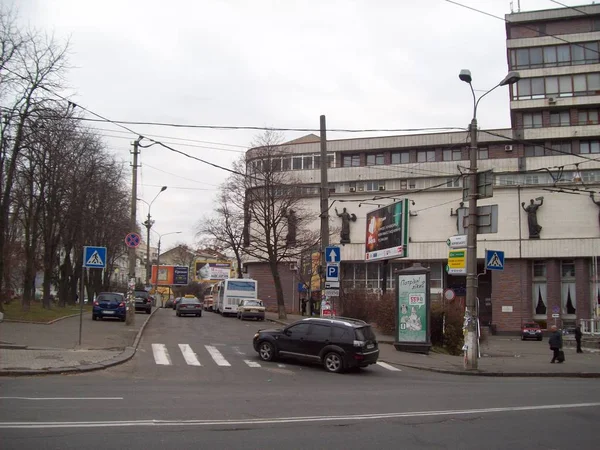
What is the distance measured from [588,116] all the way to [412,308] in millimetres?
41997

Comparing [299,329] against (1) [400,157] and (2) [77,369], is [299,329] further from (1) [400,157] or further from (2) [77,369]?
(1) [400,157]

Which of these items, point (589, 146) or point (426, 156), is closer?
point (589, 146)

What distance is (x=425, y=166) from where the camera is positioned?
57.7 metres

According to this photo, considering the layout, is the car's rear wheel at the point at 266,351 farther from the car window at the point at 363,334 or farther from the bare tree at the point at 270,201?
the bare tree at the point at 270,201

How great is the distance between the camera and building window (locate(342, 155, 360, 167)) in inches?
2419

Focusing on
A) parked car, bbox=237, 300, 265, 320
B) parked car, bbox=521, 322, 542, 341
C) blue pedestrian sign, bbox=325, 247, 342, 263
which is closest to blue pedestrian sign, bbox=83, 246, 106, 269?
blue pedestrian sign, bbox=325, 247, 342, 263

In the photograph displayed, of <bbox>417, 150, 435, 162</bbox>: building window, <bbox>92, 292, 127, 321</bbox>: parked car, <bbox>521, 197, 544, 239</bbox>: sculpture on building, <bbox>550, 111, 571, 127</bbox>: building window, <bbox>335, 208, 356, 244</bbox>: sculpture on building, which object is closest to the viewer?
<bbox>92, 292, 127, 321</bbox>: parked car

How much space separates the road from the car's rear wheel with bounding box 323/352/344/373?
49 cm

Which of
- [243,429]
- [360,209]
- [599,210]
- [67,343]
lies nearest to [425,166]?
[360,209]

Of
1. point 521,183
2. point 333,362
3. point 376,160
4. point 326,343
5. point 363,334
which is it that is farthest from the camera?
point 376,160

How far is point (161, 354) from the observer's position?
1809 cm

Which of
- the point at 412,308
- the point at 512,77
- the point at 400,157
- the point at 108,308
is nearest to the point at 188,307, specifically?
the point at 108,308

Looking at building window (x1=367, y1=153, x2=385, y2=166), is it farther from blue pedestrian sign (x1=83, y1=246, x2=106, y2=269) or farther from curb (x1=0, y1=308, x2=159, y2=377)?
curb (x1=0, y1=308, x2=159, y2=377)

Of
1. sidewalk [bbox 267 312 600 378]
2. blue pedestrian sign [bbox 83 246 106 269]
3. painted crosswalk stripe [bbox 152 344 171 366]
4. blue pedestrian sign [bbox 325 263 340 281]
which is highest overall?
blue pedestrian sign [bbox 83 246 106 269]
